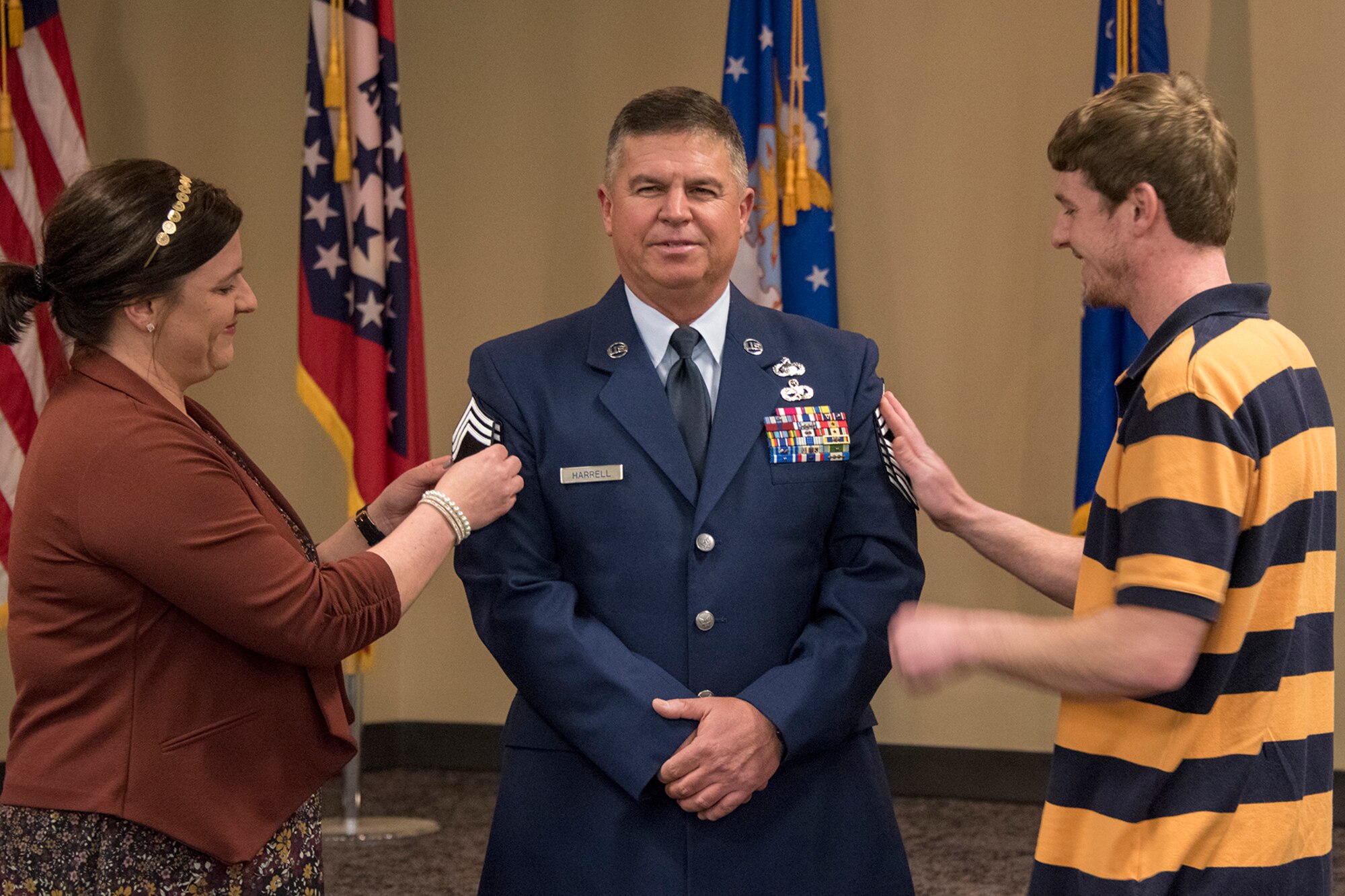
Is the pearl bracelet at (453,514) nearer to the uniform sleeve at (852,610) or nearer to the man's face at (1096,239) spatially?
the uniform sleeve at (852,610)

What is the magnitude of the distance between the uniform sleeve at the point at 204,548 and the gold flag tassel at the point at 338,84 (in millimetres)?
2386

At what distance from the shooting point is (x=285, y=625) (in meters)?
1.74

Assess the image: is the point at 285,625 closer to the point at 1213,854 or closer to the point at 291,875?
the point at 291,875

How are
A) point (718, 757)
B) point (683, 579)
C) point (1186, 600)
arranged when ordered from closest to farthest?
point (1186, 600) → point (718, 757) → point (683, 579)

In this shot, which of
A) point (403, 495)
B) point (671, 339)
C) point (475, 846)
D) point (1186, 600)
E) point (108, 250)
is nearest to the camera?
point (1186, 600)

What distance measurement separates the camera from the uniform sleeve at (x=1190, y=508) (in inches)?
56.3

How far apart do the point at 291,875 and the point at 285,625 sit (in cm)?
39

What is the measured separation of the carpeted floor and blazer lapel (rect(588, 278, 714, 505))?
217 cm

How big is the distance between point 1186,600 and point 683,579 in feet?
2.50

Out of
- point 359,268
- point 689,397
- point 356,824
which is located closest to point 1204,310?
point 689,397

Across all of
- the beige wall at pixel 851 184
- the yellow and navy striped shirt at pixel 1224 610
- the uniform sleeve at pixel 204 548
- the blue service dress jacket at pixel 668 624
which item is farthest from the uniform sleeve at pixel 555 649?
the beige wall at pixel 851 184

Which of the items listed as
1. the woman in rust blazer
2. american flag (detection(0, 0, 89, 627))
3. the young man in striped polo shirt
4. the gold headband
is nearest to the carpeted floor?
american flag (detection(0, 0, 89, 627))

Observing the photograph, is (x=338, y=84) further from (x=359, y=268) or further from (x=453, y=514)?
(x=453, y=514)

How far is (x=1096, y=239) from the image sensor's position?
1647mm
